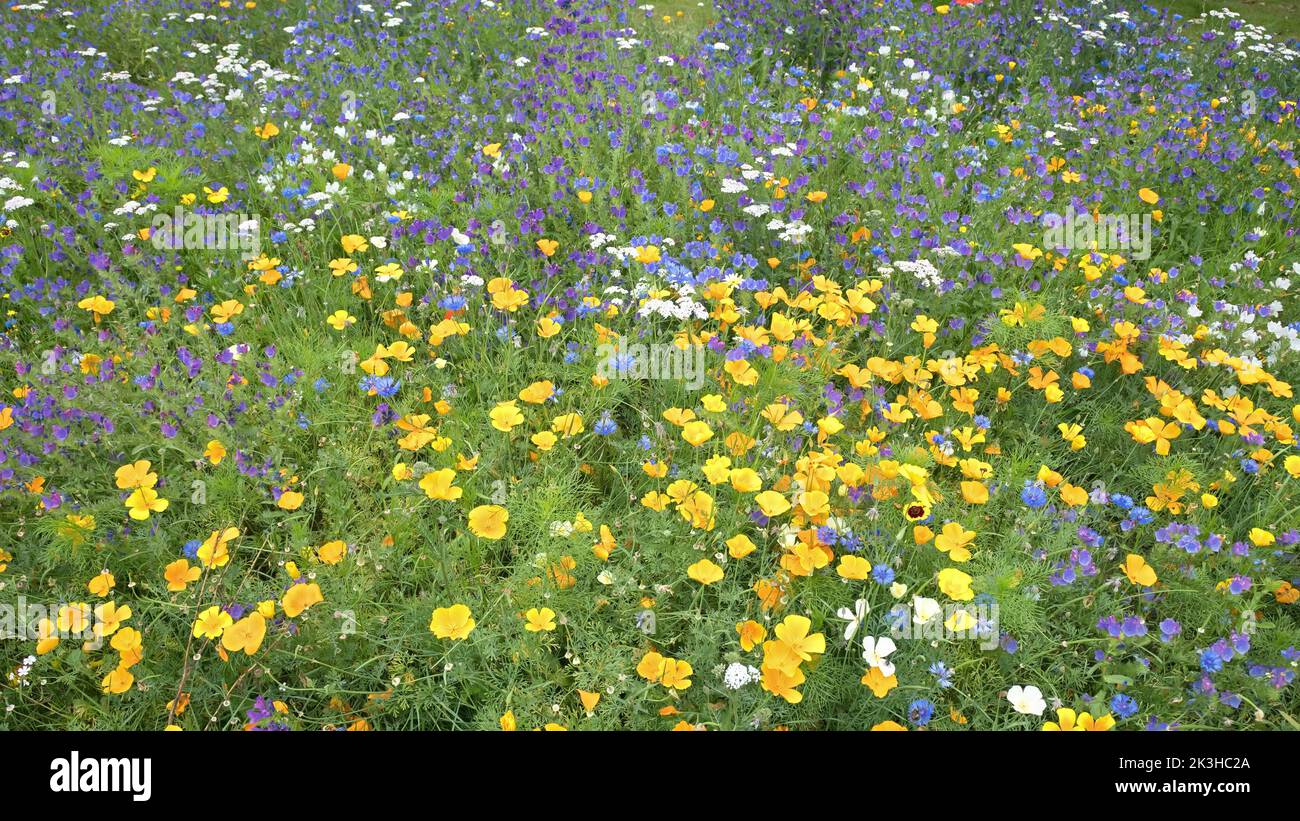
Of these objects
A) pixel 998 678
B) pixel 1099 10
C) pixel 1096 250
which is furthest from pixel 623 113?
pixel 1099 10

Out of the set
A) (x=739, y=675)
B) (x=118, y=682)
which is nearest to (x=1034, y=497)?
(x=739, y=675)

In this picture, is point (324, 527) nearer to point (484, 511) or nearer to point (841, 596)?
point (484, 511)

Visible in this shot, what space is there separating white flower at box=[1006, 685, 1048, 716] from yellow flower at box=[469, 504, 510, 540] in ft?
4.64

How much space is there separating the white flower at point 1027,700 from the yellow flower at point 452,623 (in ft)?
4.59

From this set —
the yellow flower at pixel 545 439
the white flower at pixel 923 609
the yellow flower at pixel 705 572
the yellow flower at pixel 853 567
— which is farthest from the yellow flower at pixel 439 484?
the white flower at pixel 923 609

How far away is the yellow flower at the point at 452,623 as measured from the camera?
215 centimetres

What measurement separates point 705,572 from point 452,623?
2.31 feet

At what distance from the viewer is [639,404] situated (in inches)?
129

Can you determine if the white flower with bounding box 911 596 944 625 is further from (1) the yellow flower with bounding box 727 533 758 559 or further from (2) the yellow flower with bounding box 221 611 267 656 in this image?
(2) the yellow flower with bounding box 221 611 267 656

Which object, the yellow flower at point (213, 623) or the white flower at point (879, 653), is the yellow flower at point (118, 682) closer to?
the yellow flower at point (213, 623)

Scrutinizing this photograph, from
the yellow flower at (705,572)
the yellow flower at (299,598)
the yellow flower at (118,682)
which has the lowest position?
the yellow flower at (118,682)

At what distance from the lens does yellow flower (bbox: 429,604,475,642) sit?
2.15m

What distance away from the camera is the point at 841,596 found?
2396 mm

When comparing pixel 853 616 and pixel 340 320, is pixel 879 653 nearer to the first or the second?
pixel 853 616
